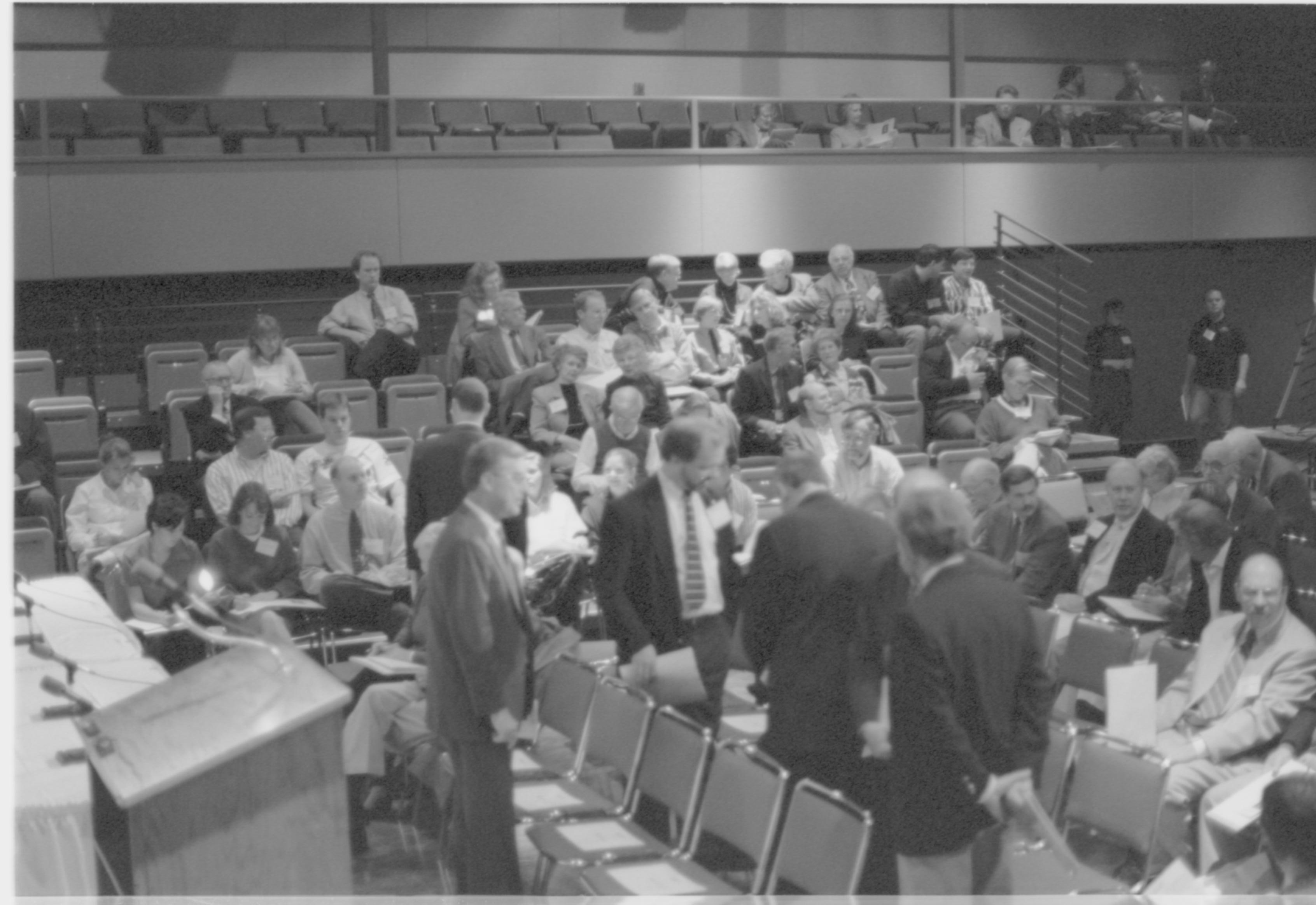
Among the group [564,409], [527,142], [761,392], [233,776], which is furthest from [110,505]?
[527,142]

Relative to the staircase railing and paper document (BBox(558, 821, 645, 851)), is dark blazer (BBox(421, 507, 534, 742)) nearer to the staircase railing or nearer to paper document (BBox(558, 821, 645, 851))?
paper document (BBox(558, 821, 645, 851))

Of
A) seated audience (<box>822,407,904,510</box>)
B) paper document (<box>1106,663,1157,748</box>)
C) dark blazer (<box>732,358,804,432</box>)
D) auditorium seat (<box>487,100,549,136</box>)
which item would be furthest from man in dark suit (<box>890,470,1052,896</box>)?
auditorium seat (<box>487,100,549,136</box>)

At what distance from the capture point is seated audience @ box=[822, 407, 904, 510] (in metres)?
7.32

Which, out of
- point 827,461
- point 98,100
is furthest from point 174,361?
point 827,461

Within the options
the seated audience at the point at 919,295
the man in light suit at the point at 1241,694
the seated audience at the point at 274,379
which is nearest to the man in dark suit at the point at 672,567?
the man in light suit at the point at 1241,694

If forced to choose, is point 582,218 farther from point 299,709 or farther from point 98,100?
point 299,709

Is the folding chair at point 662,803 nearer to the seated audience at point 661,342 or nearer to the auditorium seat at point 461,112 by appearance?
the seated audience at point 661,342

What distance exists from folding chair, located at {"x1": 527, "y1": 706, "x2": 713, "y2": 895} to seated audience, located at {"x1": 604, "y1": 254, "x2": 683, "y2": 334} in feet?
16.5

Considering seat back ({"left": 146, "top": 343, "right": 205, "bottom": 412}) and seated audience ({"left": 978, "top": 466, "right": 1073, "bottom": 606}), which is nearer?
seated audience ({"left": 978, "top": 466, "right": 1073, "bottom": 606})

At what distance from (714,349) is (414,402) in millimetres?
1819

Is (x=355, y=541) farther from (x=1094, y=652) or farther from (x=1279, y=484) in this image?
(x=1279, y=484)

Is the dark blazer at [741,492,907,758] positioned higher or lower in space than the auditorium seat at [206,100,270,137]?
lower

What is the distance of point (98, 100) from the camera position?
33.4 feet

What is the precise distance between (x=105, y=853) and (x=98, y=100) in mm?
7985
